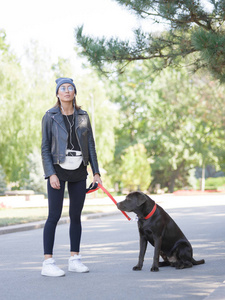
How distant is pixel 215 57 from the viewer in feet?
28.8

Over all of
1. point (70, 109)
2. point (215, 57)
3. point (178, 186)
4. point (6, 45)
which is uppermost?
point (6, 45)

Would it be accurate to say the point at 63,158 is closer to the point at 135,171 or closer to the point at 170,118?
the point at 135,171

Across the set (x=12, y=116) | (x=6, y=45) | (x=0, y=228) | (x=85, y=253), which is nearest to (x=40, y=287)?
(x=85, y=253)

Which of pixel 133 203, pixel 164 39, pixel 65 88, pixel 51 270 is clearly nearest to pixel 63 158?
pixel 65 88

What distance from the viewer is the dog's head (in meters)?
6.05

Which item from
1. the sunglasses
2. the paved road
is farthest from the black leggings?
the sunglasses

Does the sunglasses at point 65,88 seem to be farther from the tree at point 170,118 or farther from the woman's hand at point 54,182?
the tree at point 170,118

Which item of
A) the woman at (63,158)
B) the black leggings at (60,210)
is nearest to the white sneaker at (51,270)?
the woman at (63,158)

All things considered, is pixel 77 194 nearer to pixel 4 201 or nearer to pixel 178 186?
pixel 4 201

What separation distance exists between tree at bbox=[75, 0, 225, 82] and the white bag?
14.7 feet

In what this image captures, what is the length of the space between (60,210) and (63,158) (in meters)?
0.63

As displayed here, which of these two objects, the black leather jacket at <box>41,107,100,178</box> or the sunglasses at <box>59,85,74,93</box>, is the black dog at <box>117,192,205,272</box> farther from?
the sunglasses at <box>59,85,74,93</box>

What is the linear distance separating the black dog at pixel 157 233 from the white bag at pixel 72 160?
698 millimetres

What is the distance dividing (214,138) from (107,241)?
38.3 meters
